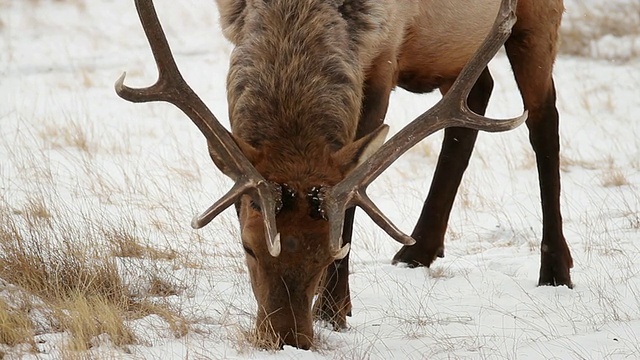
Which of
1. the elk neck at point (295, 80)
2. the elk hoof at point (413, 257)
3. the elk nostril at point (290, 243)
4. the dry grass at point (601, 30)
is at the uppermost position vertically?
the dry grass at point (601, 30)

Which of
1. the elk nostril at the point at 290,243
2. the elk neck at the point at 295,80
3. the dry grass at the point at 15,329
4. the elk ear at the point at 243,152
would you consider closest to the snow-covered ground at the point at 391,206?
the dry grass at the point at 15,329

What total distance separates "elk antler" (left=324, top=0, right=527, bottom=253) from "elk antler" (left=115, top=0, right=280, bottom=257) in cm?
28

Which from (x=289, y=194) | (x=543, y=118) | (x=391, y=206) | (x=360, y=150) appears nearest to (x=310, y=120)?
(x=360, y=150)

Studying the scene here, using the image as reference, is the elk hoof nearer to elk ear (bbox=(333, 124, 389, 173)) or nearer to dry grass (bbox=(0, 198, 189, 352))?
dry grass (bbox=(0, 198, 189, 352))

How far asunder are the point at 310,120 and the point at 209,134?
53cm

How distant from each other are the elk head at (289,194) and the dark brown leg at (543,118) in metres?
1.76

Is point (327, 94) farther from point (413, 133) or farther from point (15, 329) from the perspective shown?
point (15, 329)

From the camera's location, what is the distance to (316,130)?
466 cm

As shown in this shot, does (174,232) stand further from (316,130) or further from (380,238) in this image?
(316,130)

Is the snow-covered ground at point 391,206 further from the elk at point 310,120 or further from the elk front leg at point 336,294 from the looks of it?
the elk at point 310,120

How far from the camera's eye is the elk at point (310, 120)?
435 centimetres

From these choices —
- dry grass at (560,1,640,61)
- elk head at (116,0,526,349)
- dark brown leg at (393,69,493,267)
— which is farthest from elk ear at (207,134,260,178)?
dry grass at (560,1,640,61)

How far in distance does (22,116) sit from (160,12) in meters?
7.35

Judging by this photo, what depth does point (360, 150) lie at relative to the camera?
177 inches
